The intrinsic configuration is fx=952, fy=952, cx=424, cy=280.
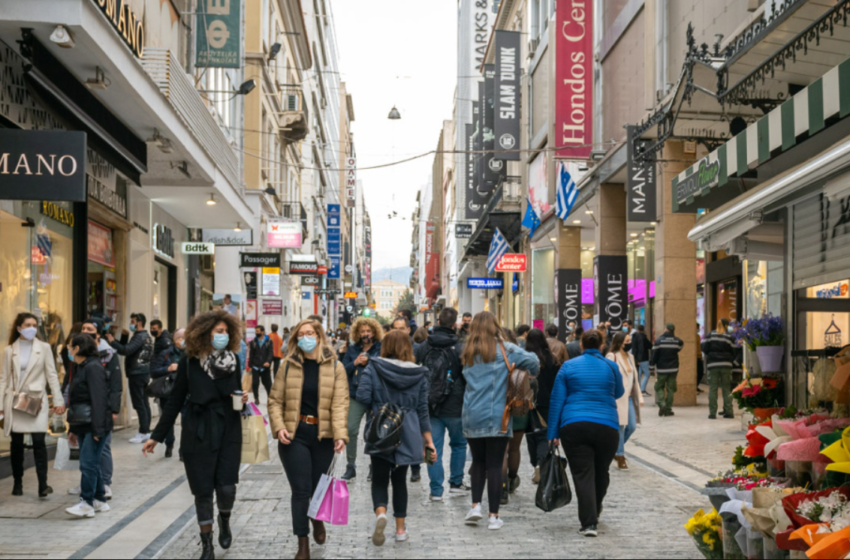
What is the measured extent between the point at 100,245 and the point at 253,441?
9904mm

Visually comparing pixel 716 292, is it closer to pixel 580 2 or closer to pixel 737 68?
pixel 580 2

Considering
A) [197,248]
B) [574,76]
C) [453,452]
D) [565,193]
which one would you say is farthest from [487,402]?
[574,76]

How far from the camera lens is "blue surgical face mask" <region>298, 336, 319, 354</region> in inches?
279

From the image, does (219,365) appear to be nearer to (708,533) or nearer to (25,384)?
(25,384)

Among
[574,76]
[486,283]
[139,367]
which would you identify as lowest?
[139,367]

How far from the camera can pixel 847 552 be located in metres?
5.07

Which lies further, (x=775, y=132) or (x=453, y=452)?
(x=453, y=452)

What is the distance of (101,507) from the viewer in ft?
29.1

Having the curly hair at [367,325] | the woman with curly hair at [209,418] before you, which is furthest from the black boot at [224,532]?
the curly hair at [367,325]

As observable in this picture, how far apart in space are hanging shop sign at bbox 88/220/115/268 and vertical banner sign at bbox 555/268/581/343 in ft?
46.9

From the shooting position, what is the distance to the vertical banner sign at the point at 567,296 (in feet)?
90.5

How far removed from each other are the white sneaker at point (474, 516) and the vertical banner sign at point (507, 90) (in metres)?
27.2

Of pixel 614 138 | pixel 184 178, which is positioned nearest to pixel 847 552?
pixel 184 178

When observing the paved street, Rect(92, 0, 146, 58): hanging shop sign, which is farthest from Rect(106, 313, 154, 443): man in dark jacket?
Rect(92, 0, 146, 58): hanging shop sign
